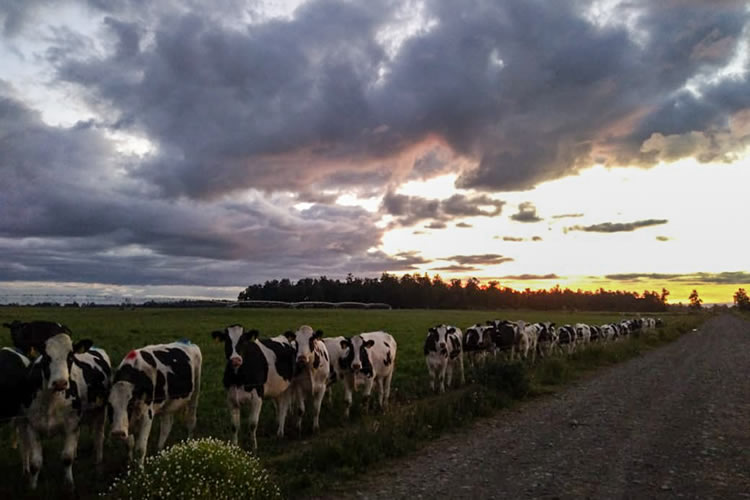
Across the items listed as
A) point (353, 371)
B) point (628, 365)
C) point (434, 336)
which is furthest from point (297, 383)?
point (628, 365)

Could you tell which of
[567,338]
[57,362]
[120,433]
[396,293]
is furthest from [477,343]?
[396,293]

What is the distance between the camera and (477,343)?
2408 cm

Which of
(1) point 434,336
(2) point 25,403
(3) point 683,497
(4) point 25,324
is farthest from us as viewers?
(1) point 434,336

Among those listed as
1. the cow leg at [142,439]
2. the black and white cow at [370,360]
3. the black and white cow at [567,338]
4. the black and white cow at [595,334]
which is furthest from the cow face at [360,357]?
the black and white cow at [595,334]

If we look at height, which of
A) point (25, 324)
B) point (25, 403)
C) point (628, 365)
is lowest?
point (628, 365)

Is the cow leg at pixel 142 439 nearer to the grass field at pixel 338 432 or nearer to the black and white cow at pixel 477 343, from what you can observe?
the grass field at pixel 338 432

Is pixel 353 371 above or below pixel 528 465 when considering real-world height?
above

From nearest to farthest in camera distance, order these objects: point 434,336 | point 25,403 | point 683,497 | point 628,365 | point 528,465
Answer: point 683,497 → point 25,403 → point 528,465 → point 434,336 → point 628,365

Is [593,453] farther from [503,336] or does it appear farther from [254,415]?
[503,336]

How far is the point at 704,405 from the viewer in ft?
48.2

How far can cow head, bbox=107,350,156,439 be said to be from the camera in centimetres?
880

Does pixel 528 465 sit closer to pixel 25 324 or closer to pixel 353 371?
pixel 353 371

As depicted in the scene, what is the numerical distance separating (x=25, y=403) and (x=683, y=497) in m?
9.68

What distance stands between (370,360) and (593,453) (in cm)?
650
